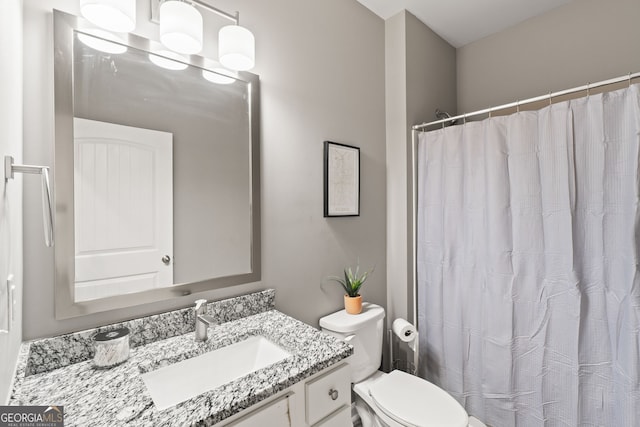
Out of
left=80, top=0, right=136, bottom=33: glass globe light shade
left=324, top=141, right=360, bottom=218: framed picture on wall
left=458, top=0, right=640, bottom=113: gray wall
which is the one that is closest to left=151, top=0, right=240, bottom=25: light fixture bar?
left=80, top=0, right=136, bottom=33: glass globe light shade

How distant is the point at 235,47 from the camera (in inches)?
48.3

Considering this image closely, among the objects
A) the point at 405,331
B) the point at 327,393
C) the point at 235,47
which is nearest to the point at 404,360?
the point at 405,331

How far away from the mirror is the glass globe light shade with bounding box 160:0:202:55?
0.08 meters

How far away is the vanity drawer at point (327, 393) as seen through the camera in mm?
981

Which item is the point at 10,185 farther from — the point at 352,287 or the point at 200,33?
the point at 352,287

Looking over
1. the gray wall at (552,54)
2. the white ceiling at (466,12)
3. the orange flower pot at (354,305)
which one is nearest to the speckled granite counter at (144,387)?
the orange flower pot at (354,305)

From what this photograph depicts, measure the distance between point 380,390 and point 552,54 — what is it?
2.38 m

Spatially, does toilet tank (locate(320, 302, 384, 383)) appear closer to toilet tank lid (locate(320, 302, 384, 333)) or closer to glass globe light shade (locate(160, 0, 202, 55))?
toilet tank lid (locate(320, 302, 384, 333))

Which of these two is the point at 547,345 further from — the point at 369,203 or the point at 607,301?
the point at 369,203

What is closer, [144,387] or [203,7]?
[144,387]

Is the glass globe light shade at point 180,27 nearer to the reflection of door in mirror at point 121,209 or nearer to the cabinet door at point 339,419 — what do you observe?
the reflection of door in mirror at point 121,209

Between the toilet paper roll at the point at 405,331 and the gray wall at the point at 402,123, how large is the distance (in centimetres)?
14

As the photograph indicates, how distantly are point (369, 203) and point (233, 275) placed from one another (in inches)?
39.0

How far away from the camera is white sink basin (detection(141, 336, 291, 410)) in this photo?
38.6 inches
